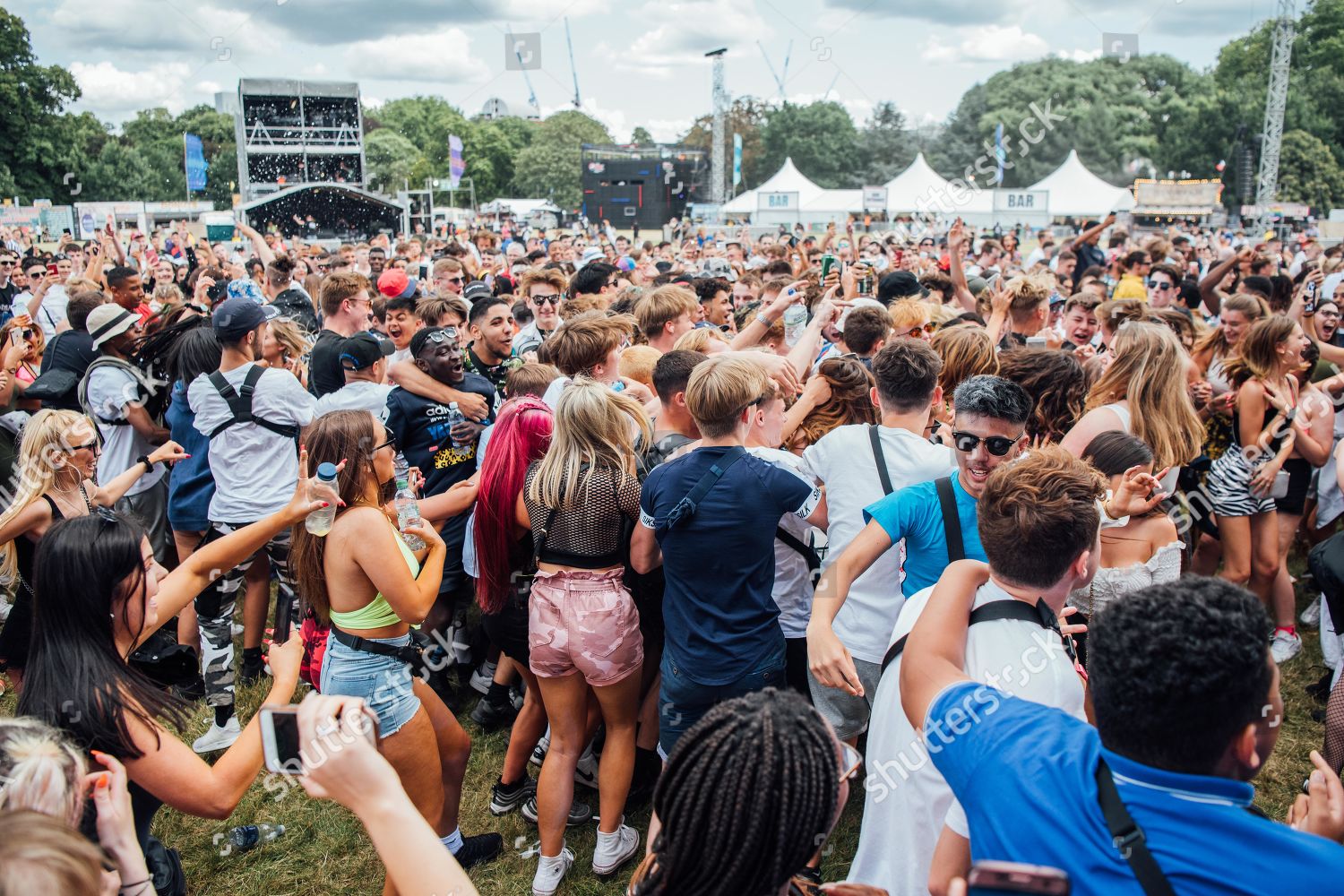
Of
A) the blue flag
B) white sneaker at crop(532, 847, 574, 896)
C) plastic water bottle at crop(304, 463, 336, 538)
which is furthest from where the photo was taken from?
the blue flag

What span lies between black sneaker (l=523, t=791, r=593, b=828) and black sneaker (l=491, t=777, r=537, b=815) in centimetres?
5

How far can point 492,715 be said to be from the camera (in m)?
4.20

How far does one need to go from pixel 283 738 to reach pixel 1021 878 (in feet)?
3.66

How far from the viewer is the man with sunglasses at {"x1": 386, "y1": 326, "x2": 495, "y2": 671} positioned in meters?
3.99

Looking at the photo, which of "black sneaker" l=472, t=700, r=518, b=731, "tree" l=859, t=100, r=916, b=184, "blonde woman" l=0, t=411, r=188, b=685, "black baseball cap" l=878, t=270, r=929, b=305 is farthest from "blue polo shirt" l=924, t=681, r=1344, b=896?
"tree" l=859, t=100, r=916, b=184

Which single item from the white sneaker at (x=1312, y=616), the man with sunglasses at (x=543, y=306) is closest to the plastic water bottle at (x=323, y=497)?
the man with sunglasses at (x=543, y=306)

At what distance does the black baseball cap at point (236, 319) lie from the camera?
392 cm

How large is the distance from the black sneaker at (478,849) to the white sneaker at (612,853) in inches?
16.1

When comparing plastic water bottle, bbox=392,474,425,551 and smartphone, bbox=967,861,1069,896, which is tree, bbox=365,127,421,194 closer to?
plastic water bottle, bbox=392,474,425,551

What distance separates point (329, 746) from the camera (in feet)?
4.09

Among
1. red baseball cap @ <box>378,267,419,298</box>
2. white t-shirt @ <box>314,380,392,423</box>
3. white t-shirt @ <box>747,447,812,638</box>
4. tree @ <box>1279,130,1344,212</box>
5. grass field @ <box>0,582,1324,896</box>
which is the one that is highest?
tree @ <box>1279,130,1344,212</box>

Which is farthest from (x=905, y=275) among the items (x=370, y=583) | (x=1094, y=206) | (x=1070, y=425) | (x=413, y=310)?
(x=1094, y=206)

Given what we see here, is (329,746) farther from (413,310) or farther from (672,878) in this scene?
(413,310)

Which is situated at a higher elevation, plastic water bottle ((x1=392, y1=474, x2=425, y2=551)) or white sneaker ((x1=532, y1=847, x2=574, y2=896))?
plastic water bottle ((x1=392, y1=474, x2=425, y2=551))
